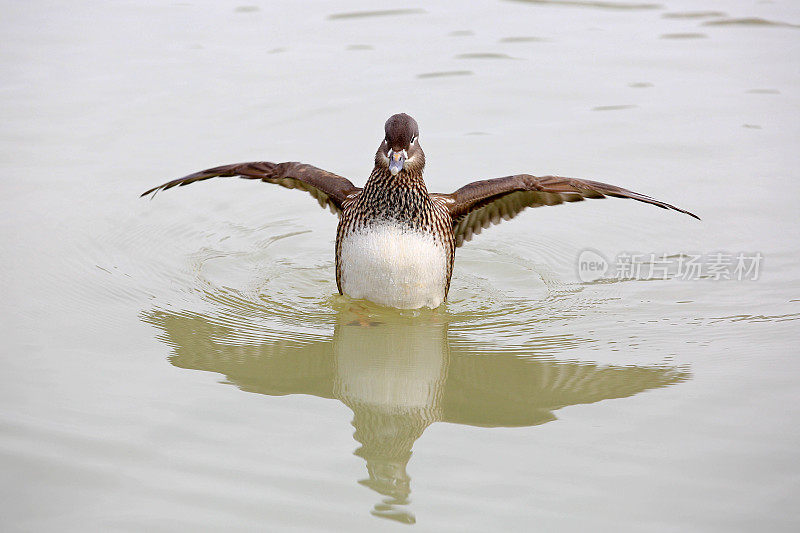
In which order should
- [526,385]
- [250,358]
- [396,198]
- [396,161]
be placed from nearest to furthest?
[526,385] < [250,358] < [396,161] < [396,198]

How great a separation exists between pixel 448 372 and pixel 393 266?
100cm

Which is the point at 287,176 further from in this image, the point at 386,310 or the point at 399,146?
the point at 386,310

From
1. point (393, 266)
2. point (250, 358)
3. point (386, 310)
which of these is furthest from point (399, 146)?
point (250, 358)

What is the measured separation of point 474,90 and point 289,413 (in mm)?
6367

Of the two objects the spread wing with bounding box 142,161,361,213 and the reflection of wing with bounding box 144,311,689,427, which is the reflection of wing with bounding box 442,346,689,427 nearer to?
the reflection of wing with bounding box 144,311,689,427

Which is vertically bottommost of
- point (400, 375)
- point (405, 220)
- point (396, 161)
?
point (400, 375)

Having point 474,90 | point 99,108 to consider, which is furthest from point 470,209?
point 99,108

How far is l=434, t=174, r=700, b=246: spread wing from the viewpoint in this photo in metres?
7.80

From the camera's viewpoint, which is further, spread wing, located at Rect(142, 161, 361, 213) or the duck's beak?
spread wing, located at Rect(142, 161, 361, 213)

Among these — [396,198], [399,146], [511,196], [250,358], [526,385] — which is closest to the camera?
[526,385]

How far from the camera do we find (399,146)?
756cm

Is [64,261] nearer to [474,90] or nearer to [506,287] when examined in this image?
[506,287]

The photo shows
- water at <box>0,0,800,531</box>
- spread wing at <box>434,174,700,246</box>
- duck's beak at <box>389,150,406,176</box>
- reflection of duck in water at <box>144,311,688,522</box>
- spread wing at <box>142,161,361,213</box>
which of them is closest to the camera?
water at <box>0,0,800,531</box>

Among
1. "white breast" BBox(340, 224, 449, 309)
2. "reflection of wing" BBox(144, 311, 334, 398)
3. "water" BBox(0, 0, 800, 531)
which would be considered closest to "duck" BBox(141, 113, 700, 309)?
"white breast" BBox(340, 224, 449, 309)
